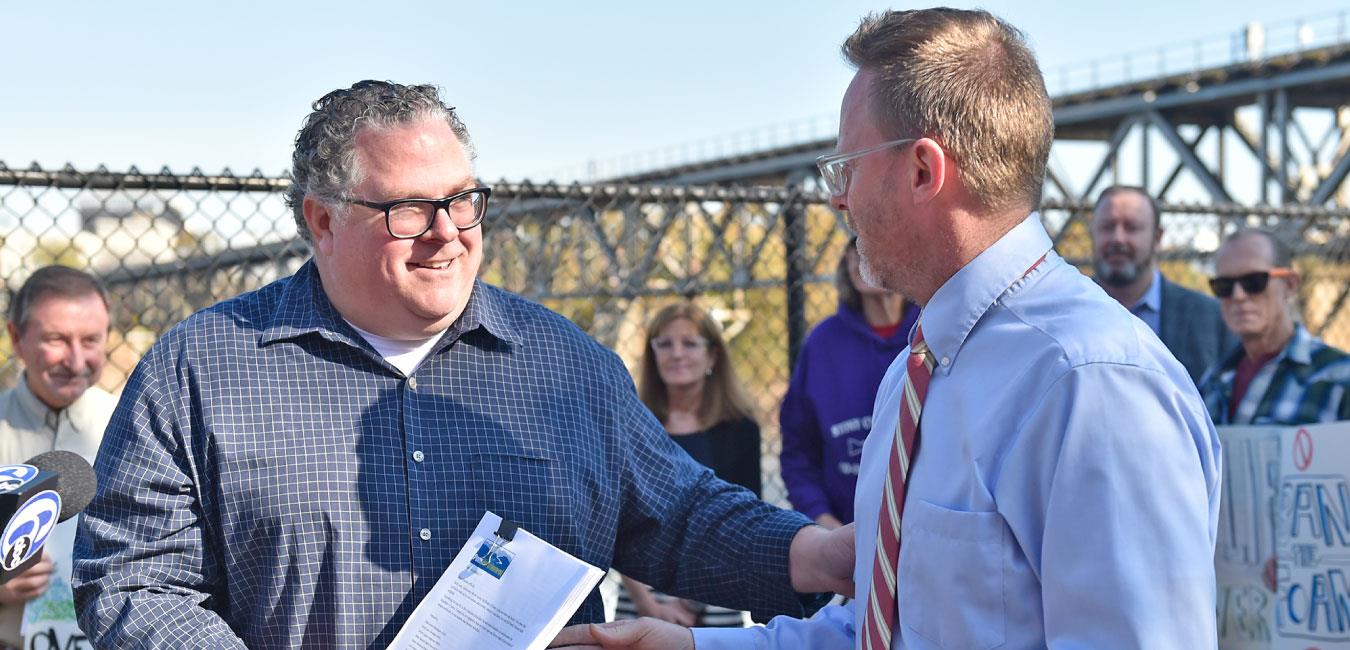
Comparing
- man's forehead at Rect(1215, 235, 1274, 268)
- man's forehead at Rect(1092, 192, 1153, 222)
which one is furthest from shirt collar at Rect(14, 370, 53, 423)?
man's forehead at Rect(1215, 235, 1274, 268)

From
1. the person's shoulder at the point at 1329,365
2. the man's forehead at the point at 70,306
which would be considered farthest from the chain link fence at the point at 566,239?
the person's shoulder at the point at 1329,365

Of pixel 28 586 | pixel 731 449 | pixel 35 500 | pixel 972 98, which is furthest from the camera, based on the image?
pixel 731 449

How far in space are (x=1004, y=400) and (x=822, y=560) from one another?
88 centimetres

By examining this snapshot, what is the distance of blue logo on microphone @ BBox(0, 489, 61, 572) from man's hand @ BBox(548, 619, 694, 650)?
94cm

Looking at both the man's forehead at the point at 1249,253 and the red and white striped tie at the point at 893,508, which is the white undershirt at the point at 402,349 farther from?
the man's forehead at the point at 1249,253

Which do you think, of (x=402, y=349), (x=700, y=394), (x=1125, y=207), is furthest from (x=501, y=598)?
(x=1125, y=207)

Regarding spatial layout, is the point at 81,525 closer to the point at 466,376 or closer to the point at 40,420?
the point at 466,376

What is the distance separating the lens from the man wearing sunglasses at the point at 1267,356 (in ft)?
15.7

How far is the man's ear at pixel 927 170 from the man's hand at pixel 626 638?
1.04 m

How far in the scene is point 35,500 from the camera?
7.18 feet

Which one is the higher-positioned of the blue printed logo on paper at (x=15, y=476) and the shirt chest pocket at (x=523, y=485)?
the blue printed logo on paper at (x=15, y=476)

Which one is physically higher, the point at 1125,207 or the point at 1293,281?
the point at 1125,207

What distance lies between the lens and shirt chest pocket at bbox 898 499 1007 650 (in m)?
1.77

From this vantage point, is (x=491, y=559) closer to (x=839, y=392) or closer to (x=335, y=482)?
(x=335, y=482)
